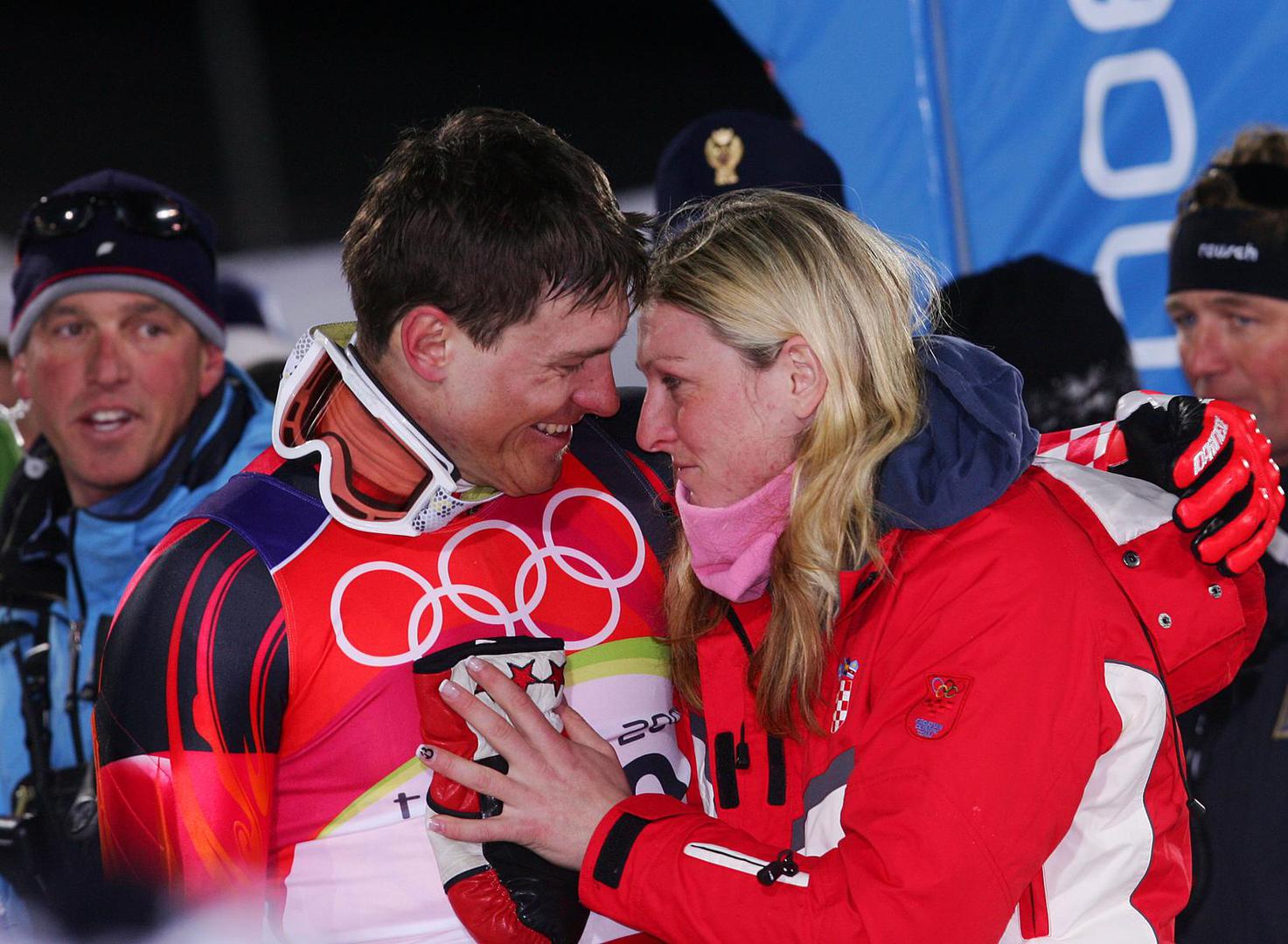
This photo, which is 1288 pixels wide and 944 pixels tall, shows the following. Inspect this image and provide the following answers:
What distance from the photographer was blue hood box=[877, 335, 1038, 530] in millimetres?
1749

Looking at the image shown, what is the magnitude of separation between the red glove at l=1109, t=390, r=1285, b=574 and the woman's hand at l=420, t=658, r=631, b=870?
0.88 m

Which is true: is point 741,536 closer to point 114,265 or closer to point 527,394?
point 527,394

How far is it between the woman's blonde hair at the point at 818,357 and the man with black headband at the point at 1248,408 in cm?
111

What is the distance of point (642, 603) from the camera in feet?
7.18

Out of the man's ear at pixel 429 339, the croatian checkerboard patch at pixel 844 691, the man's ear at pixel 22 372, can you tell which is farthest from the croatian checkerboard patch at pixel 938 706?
the man's ear at pixel 22 372

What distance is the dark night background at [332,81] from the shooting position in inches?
586

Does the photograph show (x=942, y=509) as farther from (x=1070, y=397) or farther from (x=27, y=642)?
(x=27, y=642)

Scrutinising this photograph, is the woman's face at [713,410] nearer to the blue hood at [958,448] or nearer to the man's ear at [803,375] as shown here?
the man's ear at [803,375]

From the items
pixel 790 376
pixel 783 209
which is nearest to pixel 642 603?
pixel 790 376

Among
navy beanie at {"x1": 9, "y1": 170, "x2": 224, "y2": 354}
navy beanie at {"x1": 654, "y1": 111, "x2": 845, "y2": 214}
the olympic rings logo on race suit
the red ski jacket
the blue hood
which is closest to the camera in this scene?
the red ski jacket

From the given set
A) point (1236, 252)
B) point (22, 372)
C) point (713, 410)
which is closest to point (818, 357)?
point (713, 410)

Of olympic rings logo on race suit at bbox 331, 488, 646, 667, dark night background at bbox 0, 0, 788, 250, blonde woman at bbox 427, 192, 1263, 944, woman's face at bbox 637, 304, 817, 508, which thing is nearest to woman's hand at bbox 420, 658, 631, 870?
blonde woman at bbox 427, 192, 1263, 944

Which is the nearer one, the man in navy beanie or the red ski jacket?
the red ski jacket

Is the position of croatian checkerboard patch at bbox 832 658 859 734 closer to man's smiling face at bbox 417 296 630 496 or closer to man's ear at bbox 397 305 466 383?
man's smiling face at bbox 417 296 630 496
